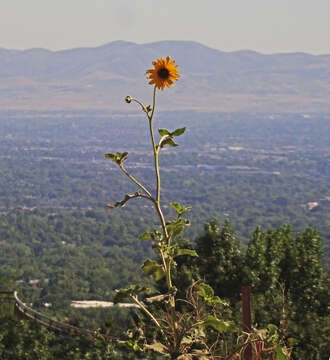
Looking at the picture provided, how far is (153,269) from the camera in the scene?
296 centimetres

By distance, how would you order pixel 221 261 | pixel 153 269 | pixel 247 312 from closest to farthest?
pixel 153 269 < pixel 247 312 < pixel 221 261

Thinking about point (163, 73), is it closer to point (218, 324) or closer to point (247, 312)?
point (218, 324)

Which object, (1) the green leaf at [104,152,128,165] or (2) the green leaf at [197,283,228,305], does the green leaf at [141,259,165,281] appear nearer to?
(2) the green leaf at [197,283,228,305]

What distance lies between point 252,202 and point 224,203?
751 cm

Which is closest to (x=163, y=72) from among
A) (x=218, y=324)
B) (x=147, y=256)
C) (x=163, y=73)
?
(x=163, y=73)

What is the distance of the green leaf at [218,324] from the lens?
2768 millimetres

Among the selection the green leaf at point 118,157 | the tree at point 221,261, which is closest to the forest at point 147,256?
the tree at point 221,261

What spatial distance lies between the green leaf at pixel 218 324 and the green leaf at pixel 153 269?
26 centimetres

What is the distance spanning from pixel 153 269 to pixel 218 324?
36cm

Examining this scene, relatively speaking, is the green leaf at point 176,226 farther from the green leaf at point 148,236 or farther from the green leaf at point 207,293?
the green leaf at point 207,293

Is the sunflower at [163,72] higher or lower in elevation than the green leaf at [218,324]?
higher

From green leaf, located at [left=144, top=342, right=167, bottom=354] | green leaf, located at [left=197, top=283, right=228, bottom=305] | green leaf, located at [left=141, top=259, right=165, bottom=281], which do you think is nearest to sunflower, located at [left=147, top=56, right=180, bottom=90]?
green leaf, located at [left=141, top=259, right=165, bottom=281]

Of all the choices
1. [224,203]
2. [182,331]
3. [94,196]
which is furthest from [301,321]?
[94,196]

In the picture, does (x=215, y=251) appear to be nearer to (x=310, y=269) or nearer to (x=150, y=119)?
(x=310, y=269)
